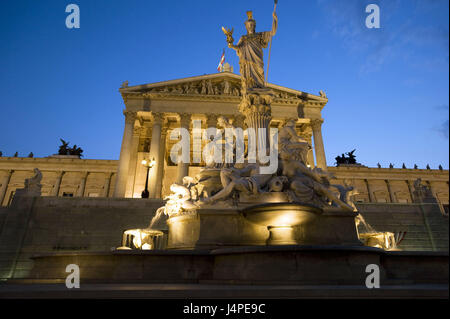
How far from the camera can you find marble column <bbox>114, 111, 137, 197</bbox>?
26828mm

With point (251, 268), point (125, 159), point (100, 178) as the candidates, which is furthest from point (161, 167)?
point (251, 268)

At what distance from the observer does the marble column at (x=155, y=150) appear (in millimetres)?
27266

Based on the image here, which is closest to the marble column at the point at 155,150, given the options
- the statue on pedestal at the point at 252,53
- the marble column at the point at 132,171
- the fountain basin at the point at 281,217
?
the marble column at the point at 132,171

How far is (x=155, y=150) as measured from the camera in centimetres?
2894

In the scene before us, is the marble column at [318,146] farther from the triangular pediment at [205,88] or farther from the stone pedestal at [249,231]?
the stone pedestal at [249,231]

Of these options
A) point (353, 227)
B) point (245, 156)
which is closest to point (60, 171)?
point (245, 156)

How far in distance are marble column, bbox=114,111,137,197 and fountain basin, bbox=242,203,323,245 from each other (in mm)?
22052

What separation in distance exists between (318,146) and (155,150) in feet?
55.0

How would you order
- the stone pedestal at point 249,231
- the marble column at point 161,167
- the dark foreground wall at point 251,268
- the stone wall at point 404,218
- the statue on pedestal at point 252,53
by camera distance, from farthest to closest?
the marble column at point 161,167 → the stone wall at point 404,218 → the statue on pedestal at point 252,53 → the stone pedestal at point 249,231 → the dark foreground wall at point 251,268

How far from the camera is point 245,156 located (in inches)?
358

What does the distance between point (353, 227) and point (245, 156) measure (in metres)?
3.61

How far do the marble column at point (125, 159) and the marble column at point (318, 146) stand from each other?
18.9 meters

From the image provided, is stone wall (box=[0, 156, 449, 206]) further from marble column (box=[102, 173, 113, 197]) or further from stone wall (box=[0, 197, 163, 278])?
stone wall (box=[0, 197, 163, 278])

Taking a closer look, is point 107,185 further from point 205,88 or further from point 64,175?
point 205,88
